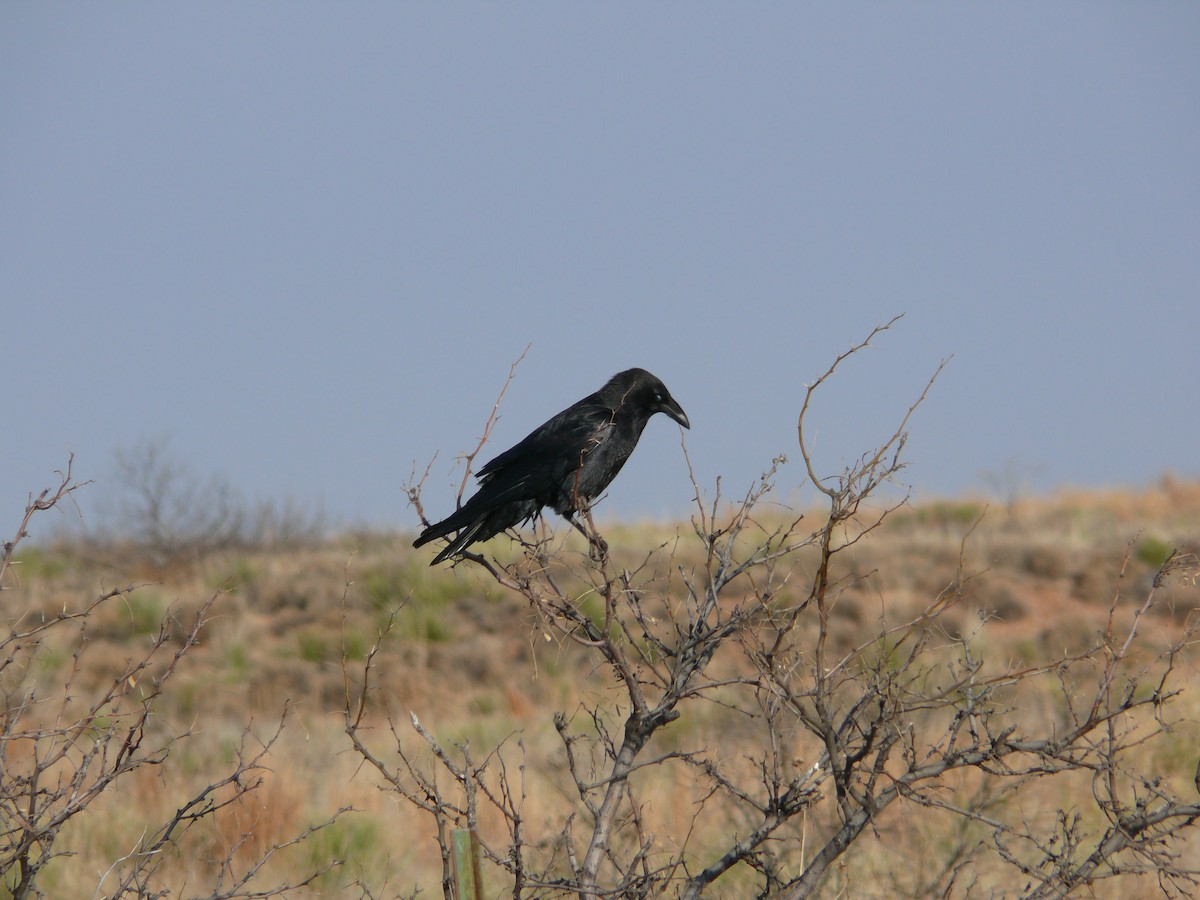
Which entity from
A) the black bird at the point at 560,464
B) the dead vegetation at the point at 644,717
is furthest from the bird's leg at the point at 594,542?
the black bird at the point at 560,464

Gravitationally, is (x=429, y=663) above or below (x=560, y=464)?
above

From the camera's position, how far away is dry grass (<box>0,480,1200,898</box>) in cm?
767

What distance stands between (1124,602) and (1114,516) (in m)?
8.32

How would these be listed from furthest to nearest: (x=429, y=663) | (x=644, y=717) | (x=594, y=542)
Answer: (x=429, y=663) → (x=594, y=542) → (x=644, y=717)

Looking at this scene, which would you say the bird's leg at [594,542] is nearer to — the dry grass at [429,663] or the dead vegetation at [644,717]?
the dead vegetation at [644,717]

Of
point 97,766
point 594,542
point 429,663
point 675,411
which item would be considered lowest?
point 594,542

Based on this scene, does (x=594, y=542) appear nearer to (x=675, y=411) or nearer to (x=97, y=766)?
(x=675, y=411)

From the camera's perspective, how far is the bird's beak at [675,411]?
19.7ft

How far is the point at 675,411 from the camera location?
6016mm

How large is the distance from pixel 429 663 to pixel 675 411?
12.6 meters

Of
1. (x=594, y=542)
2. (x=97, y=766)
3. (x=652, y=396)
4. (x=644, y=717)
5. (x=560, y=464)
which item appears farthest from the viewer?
(x=97, y=766)

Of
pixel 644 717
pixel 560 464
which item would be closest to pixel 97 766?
pixel 560 464

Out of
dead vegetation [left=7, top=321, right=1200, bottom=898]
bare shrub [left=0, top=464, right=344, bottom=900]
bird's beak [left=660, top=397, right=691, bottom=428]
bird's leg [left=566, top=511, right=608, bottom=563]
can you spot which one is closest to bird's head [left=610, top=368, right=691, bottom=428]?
bird's beak [left=660, top=397, right=691, bottom=428]

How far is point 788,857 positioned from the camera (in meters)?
5.92
